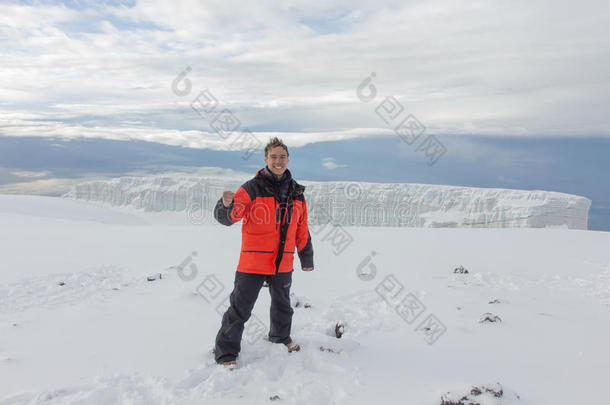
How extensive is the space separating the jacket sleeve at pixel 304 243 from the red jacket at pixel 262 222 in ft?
0.68

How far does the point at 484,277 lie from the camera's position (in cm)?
627

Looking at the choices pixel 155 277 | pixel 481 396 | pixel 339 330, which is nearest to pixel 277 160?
pixel 339 330

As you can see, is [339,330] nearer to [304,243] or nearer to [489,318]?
[304,243]

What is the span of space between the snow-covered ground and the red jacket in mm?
801

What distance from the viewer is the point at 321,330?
3.92 meters

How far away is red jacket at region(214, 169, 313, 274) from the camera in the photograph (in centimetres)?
322

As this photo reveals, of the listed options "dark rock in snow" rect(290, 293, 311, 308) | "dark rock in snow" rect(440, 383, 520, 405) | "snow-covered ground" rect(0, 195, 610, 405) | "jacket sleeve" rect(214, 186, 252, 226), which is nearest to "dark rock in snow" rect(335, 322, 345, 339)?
"snow-covered ground" rect(0, 195, 610, 405)

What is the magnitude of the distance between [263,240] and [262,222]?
160 mm

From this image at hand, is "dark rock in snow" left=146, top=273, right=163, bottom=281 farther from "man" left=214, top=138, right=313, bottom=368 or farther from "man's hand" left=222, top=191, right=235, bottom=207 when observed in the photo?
"man's hand" left=222, top=191, right=235, bottom=207

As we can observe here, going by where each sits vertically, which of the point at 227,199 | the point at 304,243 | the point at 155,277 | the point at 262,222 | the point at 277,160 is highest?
the point at 277,160

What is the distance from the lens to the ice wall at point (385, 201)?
4412cm

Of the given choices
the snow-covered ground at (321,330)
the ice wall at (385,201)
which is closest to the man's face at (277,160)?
the snow-covered ground at (321,330)

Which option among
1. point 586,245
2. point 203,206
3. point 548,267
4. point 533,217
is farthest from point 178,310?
point 203,206

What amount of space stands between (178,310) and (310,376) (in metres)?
2.20
